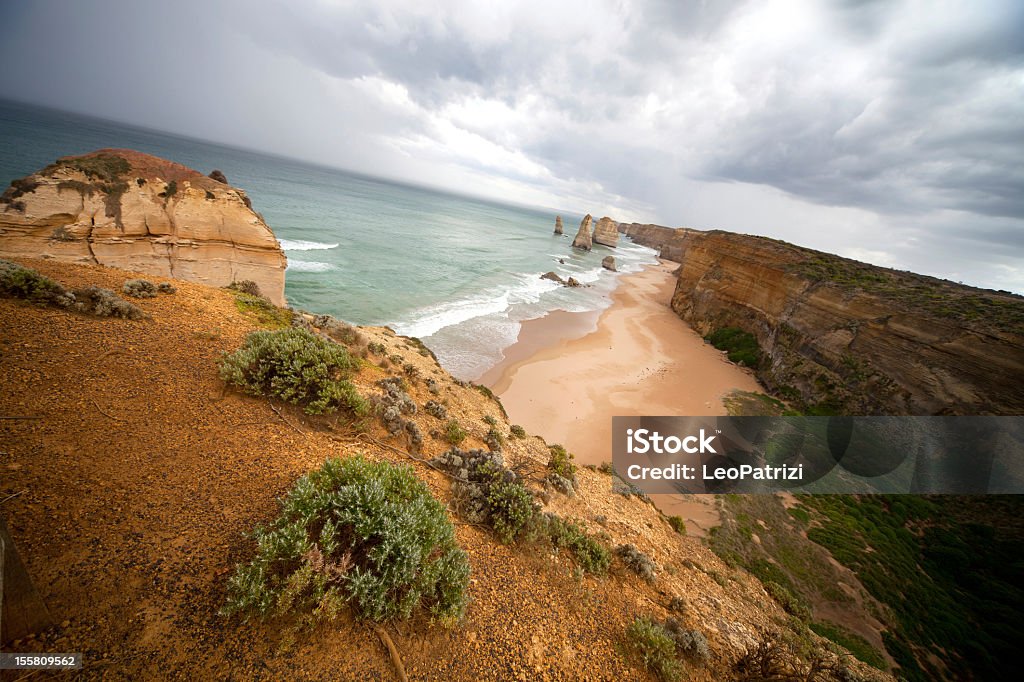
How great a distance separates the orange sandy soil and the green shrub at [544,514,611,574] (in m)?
0.22

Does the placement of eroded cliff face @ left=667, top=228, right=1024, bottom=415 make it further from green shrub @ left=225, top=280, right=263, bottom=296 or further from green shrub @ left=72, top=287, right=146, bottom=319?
green shrub @ left=225, top=280, right=263, bottom=296

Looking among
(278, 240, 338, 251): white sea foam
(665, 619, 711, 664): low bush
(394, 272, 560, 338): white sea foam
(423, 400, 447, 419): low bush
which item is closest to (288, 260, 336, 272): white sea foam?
(278, 240, 338, 251): white sea foam

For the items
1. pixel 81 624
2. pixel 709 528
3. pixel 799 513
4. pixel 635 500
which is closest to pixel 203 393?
pixel 81 624

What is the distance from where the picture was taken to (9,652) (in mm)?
2420

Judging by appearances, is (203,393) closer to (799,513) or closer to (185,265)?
(185,265)

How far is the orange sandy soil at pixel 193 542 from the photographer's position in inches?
114

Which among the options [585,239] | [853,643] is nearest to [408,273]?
[853,643]

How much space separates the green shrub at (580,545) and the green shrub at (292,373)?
4.16m

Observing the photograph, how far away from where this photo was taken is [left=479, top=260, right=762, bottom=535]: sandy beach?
1460cm

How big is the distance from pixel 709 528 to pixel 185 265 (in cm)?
1898

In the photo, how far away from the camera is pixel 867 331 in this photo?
18.2 meters

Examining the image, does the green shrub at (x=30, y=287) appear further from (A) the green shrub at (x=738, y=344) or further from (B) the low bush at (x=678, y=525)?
(A) the green shrub at (x=738, y=344)

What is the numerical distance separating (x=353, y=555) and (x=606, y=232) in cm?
10055

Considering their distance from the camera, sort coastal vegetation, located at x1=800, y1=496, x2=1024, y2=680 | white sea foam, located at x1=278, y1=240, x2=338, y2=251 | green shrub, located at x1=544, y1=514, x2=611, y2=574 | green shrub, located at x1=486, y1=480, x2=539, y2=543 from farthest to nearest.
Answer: white sea foam, located at x1=278, y1=240, x2=338, y2=251 < coastal vegetation, located at x1=800, y1=496, x2=1024, y2=680 < green shrub, located at x1=544, y1=514, x2=611, y2=574 < green shrub, located at x1=486, y1=480, x2=539, y2=543
